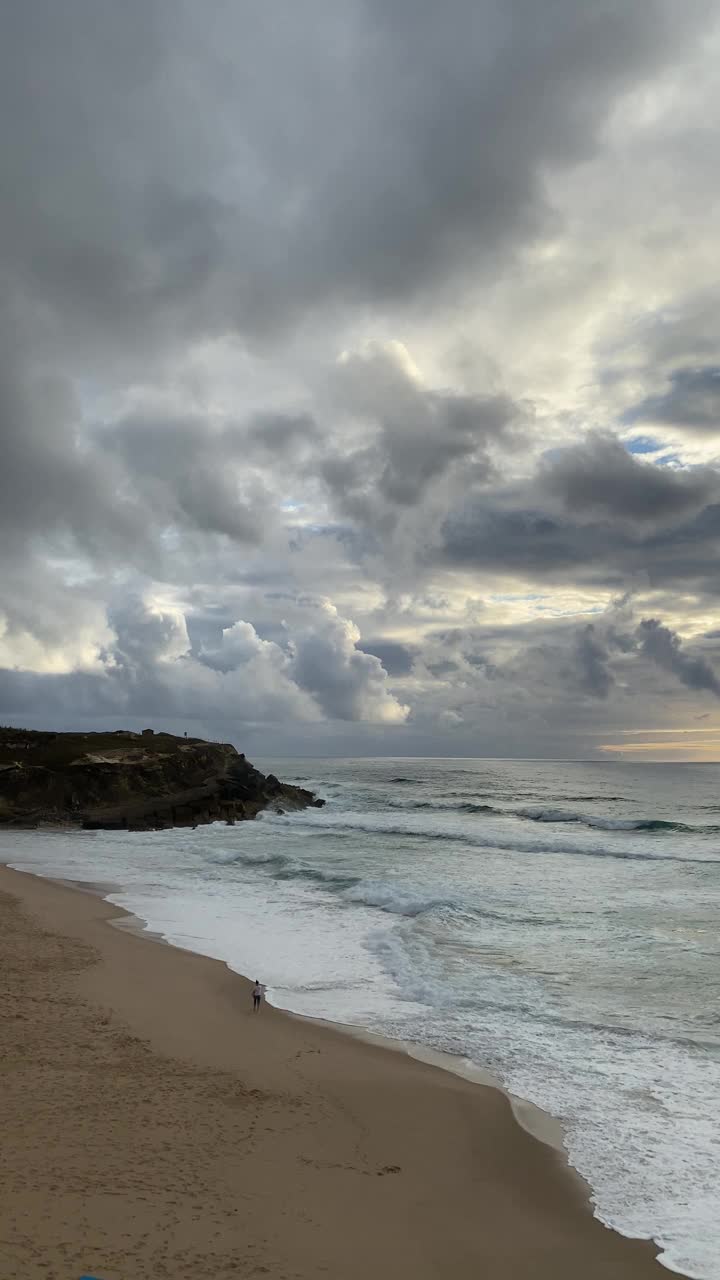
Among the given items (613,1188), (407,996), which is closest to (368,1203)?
(613,1188)

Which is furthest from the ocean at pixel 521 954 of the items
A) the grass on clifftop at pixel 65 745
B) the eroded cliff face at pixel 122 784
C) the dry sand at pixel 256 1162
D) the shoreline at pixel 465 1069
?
the grass on clifftop at pixel 65 745

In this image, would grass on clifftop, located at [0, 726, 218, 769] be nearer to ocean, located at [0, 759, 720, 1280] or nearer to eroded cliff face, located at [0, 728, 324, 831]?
eroded cliff face, located at [0, 728, 324, 831]

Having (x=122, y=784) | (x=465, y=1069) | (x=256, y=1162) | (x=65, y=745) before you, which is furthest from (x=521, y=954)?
(x=65, y=745)

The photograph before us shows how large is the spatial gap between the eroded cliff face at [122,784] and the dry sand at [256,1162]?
42.9 meters

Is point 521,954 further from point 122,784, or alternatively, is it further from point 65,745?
point 65,745

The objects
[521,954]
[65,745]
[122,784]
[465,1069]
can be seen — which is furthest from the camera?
[65,745]

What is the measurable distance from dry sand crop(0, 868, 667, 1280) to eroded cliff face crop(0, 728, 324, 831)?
42916 millimetres

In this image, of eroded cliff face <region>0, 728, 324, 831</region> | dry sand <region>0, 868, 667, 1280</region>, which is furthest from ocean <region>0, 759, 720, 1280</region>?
eroded cliff face <region>0, 728, 324, 831</region>

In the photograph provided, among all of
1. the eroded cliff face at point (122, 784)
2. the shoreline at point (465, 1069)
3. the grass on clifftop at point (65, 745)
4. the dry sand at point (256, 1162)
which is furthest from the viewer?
the grass on clifftop at point (65, 745)

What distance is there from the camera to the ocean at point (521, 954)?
32.4 ft

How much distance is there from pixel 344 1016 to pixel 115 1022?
4.32 m

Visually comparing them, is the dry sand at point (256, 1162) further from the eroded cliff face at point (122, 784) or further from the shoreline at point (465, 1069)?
the eroded cliff face at point (122, 784)

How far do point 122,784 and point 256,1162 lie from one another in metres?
53.0

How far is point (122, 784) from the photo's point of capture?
58.2 meters
